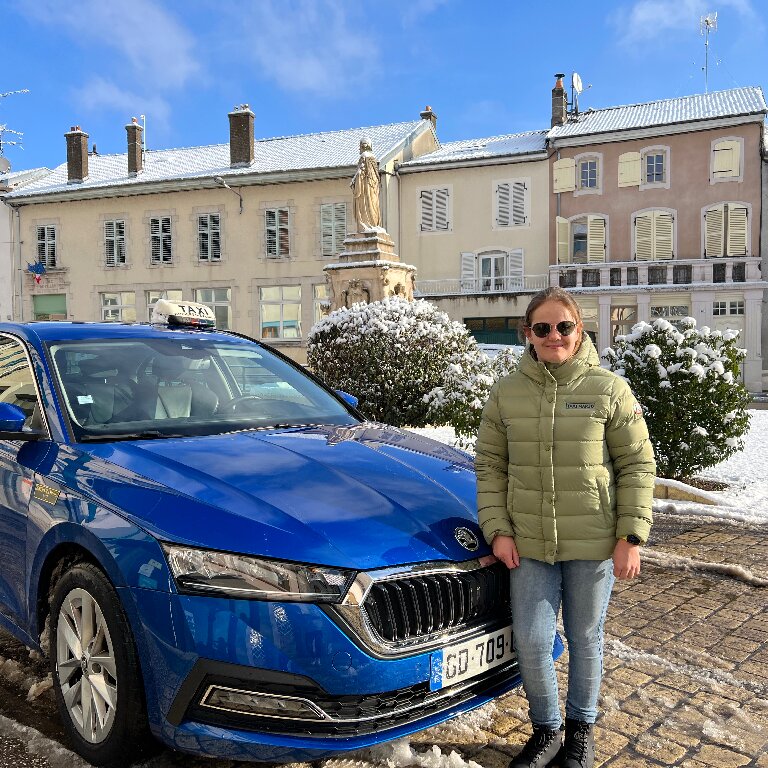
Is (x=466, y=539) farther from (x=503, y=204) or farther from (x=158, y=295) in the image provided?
(x=158, y=295)

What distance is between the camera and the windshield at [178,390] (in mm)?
3287

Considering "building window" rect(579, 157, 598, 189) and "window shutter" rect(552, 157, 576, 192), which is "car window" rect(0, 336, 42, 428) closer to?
"window shutter" rect(552, 157, 576, 192)

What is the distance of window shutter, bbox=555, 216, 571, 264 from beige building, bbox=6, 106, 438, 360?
6503 mm

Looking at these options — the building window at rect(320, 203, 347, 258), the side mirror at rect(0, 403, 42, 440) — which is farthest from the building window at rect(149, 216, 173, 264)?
the side mirror at rect(0, 403, 42, 440)

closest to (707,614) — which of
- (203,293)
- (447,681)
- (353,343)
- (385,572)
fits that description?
(447,681)

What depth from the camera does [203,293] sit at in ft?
109

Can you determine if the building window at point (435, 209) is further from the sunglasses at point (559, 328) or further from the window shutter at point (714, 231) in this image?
the sunglasses at point (559, 328)

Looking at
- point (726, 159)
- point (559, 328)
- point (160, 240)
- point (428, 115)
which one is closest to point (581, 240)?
point (726, 159)

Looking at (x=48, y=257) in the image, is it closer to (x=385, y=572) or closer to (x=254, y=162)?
(x=254, y=162)

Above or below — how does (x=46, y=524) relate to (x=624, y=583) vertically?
above

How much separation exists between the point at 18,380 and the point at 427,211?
28510mm

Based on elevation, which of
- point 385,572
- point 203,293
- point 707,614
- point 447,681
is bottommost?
point 707,614

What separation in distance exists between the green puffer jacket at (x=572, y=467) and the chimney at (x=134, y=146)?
114 feet

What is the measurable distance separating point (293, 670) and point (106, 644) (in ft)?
2.32
